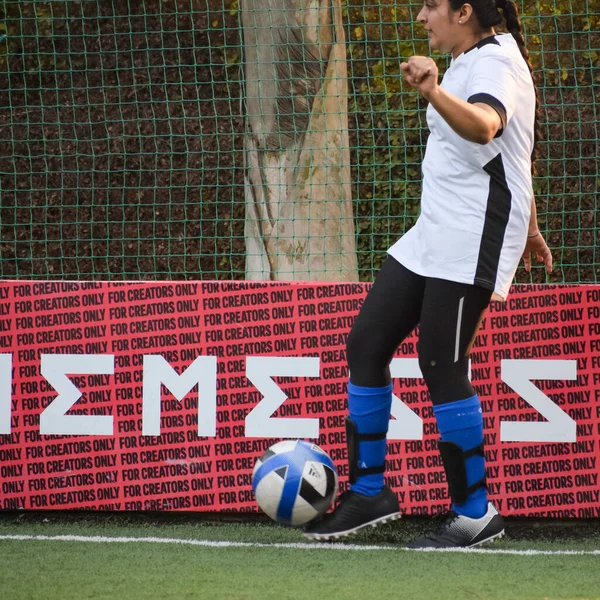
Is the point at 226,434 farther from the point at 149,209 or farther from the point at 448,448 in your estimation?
the point at 149,209

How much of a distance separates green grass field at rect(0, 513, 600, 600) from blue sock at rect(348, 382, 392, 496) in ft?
0.74

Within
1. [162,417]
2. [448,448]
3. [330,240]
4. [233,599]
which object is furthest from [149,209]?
[233,599]

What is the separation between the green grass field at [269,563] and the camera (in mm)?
3053

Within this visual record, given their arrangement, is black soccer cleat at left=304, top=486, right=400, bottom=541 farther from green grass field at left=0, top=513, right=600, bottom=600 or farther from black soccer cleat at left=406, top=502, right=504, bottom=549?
black soccer cleat at left=406, top=502, right=504, bottom=549

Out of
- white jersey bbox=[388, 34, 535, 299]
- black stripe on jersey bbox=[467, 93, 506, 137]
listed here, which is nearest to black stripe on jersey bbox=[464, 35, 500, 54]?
white jersey bbox=[388, 34, 535, 299]

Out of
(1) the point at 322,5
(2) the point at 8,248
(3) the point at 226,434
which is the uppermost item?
(1) the point at 322,5

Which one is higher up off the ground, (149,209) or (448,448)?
(149,209)

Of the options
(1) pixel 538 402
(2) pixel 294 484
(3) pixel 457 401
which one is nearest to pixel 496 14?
(3) pixel 457 401

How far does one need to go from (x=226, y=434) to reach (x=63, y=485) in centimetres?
75

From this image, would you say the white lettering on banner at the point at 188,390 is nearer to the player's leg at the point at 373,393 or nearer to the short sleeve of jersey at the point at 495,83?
the player's leg at the point at 373,393

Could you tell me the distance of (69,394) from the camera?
14.8ft

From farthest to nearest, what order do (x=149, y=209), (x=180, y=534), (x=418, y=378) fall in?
1. (x=149, y=209)
2. (x=418, y=378)
3. (x=180, y=534)

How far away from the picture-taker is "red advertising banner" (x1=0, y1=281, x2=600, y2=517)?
4383 mm

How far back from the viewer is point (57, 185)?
11.0m
